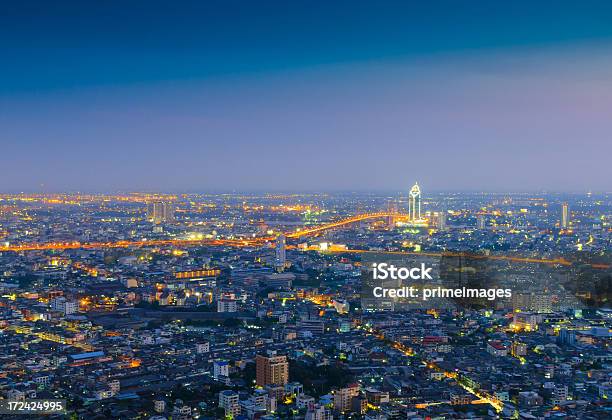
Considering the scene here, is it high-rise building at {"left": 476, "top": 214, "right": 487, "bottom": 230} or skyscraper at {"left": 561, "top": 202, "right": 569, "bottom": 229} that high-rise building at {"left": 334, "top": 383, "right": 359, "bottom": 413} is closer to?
high-rise building at {"left": 476, "top": 214, "right": 487, "bottom": 230}

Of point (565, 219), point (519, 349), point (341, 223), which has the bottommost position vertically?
point (519, 349)

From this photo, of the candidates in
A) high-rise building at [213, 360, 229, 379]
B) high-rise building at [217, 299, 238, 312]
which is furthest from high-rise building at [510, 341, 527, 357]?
high-rise building at [217, 299, 238, 312]

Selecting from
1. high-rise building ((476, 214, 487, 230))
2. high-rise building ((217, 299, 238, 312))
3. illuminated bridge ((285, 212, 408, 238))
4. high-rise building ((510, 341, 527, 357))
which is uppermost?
high-rise building ((476, 214, 487, 230))

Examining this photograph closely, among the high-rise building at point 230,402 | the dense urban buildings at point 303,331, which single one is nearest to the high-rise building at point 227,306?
the dense urban buildings at point 303,331

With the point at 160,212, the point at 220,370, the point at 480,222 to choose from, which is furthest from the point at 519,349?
the point at 160,212

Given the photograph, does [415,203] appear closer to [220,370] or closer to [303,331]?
[303,331]

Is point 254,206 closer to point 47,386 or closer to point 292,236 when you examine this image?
point 292,236
